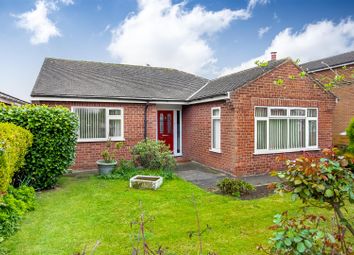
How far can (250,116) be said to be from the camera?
416 inches

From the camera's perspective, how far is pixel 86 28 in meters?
13.4

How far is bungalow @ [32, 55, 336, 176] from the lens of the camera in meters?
10.6

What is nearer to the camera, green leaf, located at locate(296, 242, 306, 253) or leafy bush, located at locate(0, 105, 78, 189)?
green leaf, located at locate(296, 242, 306, 253)

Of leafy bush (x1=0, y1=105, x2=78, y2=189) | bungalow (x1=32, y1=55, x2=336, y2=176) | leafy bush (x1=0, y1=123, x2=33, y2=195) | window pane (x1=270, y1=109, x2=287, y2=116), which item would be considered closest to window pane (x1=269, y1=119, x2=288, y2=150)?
bungalow (x1=32, y1=55, x2=336, y2=176)

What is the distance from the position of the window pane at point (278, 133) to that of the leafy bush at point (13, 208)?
8861mm

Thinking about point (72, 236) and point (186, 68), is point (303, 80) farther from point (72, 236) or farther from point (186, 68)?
point (72, 236)

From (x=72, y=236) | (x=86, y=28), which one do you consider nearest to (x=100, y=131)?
(x=86, y=28)

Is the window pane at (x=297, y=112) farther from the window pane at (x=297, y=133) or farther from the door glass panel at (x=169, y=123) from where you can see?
the door glass panel at (x=169, y=123)

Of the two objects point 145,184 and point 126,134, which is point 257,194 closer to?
point 145,184

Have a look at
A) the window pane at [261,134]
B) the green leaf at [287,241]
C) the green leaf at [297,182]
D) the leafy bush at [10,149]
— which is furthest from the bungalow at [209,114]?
the green leaf at [287,241]

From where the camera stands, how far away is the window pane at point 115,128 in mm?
12221

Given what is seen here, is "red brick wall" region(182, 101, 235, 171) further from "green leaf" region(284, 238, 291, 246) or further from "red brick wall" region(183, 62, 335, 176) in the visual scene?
"green leaf" region(284, 238, 291, 246)

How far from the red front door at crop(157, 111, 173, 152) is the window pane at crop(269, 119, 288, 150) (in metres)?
5.34

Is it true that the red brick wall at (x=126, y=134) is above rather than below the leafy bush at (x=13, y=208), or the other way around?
above
